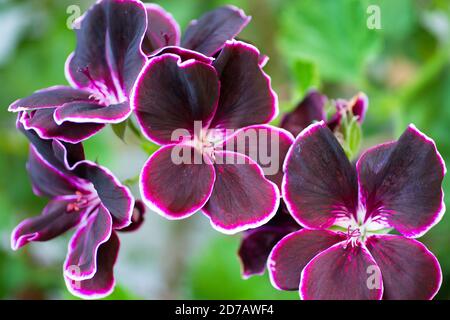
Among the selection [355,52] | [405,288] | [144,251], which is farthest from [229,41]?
[144,251]

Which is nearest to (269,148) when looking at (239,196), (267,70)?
(239,196)

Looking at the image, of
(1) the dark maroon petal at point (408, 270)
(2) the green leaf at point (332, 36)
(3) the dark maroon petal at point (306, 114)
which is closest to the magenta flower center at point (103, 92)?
(3) the dark maroon petal at point (306, 114)

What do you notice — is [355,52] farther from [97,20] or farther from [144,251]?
[144,251]

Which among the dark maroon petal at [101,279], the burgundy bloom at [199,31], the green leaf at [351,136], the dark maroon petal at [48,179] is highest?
the burgundy bloom at [199,31]

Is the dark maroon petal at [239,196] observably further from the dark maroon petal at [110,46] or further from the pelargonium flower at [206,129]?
the dark maroon petal at [110,46]

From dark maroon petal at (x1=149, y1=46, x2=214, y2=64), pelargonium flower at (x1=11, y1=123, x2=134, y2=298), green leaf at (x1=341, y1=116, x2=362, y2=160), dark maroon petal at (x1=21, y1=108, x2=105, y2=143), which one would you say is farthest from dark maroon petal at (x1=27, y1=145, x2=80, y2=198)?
green leaf at (x1=341, y1=116, x2=362, y2=160)

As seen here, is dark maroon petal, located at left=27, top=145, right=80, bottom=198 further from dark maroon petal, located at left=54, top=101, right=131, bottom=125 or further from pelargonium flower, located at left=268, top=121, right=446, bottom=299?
pelargonium flower, located at left=268, top=121, right=446, bottom=299

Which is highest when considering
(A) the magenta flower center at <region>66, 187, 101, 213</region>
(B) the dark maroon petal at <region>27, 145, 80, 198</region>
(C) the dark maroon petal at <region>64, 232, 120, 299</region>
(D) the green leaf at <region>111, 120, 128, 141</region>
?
(D) the green leaf at <region>111, 120, 128, 141</region>
